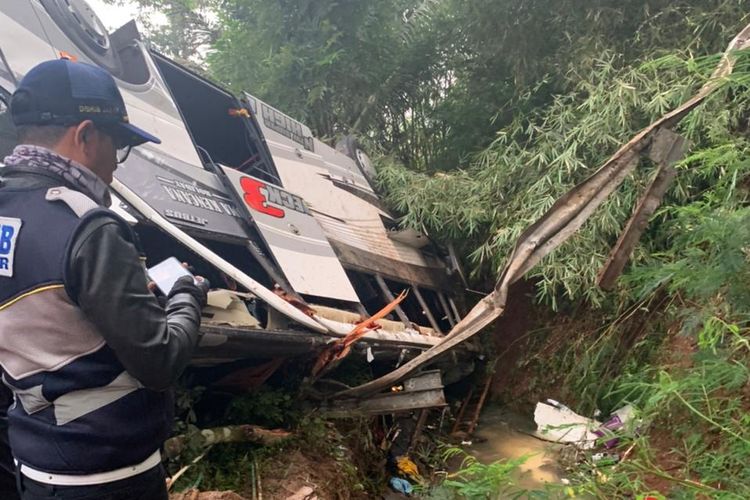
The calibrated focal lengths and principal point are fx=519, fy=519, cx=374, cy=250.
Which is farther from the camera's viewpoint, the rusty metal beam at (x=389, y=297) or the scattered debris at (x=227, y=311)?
the rusty metal beam at (x=389, y=297)

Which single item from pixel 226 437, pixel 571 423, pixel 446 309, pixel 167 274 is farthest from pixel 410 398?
pixel 167 274

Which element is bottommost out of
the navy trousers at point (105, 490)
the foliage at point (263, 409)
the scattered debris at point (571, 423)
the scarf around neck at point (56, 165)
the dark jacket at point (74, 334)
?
the scattered debris at point (571, 423)

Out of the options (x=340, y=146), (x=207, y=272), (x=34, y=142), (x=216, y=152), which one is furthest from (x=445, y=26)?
(x=34, y=142)

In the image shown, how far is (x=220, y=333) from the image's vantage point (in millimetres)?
2402

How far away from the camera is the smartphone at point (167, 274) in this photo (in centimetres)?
168

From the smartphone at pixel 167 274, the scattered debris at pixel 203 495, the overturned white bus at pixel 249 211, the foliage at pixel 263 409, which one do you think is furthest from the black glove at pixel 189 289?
the foliage at pixel 263 409

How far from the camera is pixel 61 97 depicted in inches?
52.1

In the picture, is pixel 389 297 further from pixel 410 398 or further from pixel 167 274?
pixel 167 274

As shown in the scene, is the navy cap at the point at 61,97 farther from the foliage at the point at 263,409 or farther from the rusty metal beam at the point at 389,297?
the rusty metal beam at the point at 389,297

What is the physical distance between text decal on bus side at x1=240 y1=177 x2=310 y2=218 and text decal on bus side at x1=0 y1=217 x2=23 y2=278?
2.30 meters

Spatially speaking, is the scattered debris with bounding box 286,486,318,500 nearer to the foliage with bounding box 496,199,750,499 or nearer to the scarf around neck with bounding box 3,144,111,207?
the foliage with bounding box 496,199,750,499

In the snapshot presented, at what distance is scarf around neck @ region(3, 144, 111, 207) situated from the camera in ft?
4.24

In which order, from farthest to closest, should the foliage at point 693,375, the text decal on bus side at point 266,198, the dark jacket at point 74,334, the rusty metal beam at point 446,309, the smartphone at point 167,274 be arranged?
the rusty metal beam at point 446,309 → the text decal on bus side at point 266,198 → the foliage at point 693,375 → the smartphone at point 167,274 → the dark jacket at point 74,334

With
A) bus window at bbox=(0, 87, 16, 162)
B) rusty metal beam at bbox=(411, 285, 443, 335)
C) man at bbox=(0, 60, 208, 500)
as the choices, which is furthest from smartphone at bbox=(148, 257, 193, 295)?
rusty metal beam at bbox=(411, 285, 443, 335)
